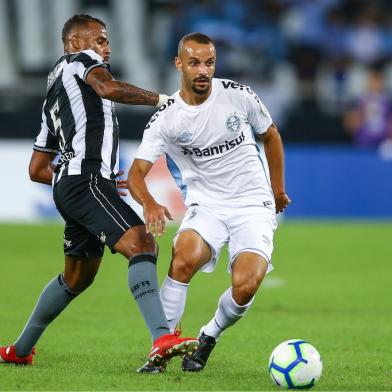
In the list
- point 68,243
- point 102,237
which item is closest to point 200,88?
point 102,237

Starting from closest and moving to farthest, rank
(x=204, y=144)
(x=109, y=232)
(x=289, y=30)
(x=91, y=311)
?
(x=109, y=232)
(x=204, y=144)
(x=91, y=311)
(x=289, y=30)

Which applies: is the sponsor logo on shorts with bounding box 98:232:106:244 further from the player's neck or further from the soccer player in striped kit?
the player's neck

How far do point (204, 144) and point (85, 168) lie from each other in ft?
2.52

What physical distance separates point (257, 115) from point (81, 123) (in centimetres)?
111

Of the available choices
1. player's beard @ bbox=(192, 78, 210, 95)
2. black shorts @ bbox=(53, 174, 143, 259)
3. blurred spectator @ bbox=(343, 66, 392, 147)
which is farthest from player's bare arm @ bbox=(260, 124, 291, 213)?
blurred spectator @ bbox=(343, 66, 392, 147)

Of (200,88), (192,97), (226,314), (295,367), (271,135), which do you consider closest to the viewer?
(295,367)

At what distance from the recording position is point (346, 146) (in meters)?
19.8

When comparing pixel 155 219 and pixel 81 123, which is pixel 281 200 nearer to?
pixel 155 219

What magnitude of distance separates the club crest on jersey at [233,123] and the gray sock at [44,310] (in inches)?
54.8

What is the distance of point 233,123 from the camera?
6.88 meters

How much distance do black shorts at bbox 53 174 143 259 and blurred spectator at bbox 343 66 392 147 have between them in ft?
44.5

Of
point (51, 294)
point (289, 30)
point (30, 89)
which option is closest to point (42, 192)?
point (30, 89)

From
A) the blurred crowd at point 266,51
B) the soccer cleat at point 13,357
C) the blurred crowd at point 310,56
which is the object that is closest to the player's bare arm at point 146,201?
the soccer cleat at point 13,357

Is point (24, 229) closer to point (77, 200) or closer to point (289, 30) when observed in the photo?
point (289, 30)
